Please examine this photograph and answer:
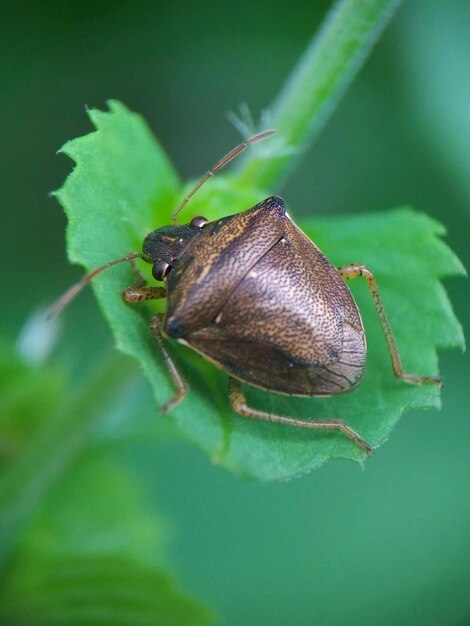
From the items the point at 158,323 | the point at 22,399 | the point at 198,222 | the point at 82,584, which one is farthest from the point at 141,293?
the point at 82,584

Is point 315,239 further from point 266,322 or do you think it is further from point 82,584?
point 82,584

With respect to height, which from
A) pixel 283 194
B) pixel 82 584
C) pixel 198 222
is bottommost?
pixel 283 194

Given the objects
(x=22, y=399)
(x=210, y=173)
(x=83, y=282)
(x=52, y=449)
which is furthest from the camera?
(x=22, y=399)

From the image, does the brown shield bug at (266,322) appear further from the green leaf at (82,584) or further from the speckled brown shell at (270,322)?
the green leaf at (82,584)

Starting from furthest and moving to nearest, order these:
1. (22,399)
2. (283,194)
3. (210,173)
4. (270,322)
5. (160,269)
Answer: (283,194)
(22,399)
(210,173)
(160,269)
(270,322)

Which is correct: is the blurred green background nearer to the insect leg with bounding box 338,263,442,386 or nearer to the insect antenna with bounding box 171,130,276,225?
the insect antenna with bounding box 171,130,276,225

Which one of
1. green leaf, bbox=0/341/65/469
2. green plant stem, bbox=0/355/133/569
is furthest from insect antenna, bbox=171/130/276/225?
green leaf, bbox=0/341/65/469
